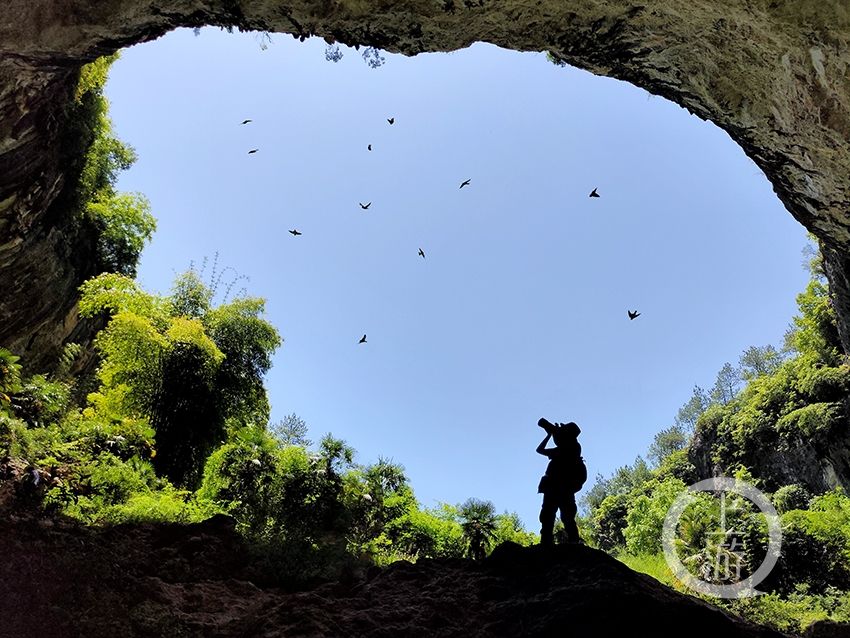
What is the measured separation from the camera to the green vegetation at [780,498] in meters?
16.3

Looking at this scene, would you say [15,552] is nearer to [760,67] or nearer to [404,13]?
[404,13]

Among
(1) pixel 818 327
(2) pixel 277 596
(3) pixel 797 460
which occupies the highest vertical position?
(1) pixel 818 327

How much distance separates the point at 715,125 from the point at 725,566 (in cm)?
1526

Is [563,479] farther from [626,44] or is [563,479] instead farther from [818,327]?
[818,327]

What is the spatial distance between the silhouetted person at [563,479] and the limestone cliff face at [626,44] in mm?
5562

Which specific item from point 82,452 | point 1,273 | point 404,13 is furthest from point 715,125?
point 1,273

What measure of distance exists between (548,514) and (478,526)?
16.0 feet

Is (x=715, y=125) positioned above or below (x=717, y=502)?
above

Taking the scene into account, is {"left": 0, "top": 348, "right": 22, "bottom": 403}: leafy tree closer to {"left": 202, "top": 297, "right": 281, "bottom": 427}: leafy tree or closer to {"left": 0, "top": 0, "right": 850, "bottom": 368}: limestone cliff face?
{"left": 0, "top": 0, "right": 850, "bottom": 368}: limestone cliff face

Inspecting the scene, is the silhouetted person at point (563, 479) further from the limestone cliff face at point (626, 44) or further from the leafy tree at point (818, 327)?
the leafy tree at point (818, 327)

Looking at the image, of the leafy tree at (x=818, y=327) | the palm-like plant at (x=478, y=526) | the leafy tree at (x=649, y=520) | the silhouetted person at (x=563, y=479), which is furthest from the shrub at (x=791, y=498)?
the silhouetted person at (x=563, y=479)

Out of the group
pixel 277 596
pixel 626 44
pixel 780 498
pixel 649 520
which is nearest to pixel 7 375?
pixel 277 596

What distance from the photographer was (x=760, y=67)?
6789mm

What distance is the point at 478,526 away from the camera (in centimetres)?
1189
